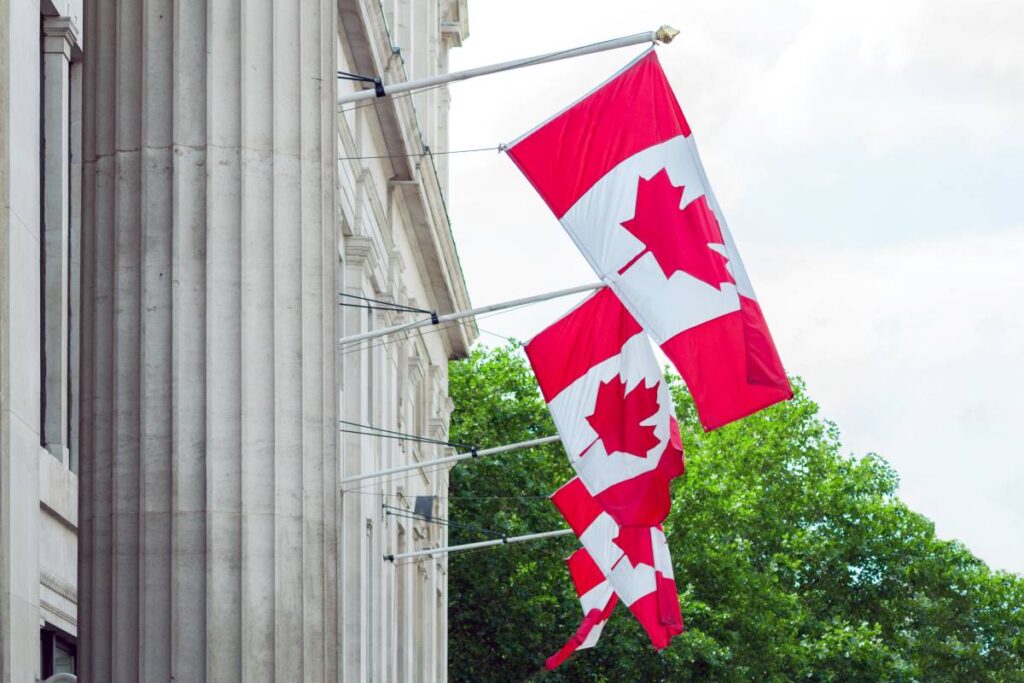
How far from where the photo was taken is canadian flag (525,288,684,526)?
21.1m

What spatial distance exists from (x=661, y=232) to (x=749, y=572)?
1937 inches

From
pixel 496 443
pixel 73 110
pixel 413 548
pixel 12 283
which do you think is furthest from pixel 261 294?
pixel 496 443

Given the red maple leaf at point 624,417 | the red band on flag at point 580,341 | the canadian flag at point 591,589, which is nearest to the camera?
the red maple leaf at point 624,417

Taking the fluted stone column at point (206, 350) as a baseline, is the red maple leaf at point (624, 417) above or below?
above

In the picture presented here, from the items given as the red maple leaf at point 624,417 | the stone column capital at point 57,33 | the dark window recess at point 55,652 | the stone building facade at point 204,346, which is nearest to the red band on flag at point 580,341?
the red maple leaf at point 624,417

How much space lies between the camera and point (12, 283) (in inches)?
637

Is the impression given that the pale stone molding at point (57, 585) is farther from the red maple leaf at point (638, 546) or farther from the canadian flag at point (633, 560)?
the red maple leaf at point (638, 546)

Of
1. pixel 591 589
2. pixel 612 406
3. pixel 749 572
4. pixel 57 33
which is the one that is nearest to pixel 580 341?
pixel 612 406

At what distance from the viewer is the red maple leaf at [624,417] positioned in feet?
69.9

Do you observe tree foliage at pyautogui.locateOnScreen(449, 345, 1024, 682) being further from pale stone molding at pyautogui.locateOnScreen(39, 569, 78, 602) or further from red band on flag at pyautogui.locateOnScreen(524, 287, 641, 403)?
pale stone molding at pyautogui.locateOnScreen(39, 569, 78, 602)

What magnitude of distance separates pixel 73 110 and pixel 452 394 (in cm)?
4548

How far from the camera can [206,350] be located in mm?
11828

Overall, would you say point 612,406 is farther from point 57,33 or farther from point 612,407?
point 57,33

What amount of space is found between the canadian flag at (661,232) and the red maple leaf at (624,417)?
→ 4504 millimetres
